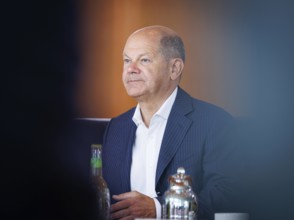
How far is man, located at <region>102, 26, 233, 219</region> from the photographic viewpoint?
2488 mm

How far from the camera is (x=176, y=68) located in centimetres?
264

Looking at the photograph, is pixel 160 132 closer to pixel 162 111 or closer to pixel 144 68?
pixel 162 111

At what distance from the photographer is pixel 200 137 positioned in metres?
2.55

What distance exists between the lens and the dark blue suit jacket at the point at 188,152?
2.47 m

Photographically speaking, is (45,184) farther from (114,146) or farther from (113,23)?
(113,23)

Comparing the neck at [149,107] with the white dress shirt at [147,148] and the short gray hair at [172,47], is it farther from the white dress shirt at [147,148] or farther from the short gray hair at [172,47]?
the short gray hair at [172,47]

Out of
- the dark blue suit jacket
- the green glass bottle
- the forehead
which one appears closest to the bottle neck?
the green glass bottle

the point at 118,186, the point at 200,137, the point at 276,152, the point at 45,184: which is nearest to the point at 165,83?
the point at 200,137

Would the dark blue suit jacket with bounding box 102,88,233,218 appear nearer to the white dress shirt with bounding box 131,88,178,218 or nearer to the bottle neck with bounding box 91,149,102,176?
the white dress shirt with bounding box 131,88,178,218

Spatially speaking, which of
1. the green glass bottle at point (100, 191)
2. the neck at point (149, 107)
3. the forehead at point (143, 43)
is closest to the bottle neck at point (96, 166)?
the green glass bottle at point (100, 191)

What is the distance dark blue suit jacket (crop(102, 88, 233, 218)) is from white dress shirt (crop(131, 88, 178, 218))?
0.07ft

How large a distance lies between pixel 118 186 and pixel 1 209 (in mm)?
1729

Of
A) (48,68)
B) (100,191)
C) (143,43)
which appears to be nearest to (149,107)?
(143,43)

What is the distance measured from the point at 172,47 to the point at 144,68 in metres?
0.16
